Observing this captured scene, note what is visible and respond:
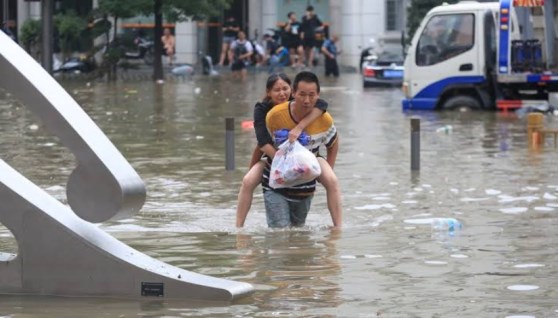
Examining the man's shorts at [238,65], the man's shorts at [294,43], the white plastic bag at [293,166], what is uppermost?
the white plastic bag at [293,166]

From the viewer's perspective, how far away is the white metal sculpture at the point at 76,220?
8.62m

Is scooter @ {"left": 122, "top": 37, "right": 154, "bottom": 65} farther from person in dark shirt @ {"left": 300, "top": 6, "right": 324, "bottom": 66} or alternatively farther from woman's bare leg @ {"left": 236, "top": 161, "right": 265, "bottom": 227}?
woman's bare leg @ {"left": 236, "top": 161, "right": 265, "bottom": 227}

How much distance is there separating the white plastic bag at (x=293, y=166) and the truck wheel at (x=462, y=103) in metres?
20.0

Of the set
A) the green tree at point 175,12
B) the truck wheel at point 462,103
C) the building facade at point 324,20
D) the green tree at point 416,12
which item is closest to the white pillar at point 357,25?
the building facade at point 324,20

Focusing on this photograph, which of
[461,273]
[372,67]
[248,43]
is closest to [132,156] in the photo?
[461,273]

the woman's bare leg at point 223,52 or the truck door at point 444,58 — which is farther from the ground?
the truck door at point 444,58

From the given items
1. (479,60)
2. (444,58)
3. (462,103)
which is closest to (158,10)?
(444,58)

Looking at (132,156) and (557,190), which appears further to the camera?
(132,156)

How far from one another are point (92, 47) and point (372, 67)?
35.1 ft

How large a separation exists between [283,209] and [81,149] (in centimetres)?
398

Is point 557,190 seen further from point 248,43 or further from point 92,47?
point 248,43

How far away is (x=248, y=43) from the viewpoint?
5681cm

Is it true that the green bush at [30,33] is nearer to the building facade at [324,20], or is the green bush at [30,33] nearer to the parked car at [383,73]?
the building facade at [324,20]

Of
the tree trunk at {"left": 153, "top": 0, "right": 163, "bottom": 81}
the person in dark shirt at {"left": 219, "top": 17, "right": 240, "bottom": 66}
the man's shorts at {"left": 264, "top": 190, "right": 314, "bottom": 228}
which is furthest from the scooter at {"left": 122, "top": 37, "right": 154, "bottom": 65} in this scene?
the man's shorts at {"left": 264, "top": 190, "right": 314, "bottom": 228}
